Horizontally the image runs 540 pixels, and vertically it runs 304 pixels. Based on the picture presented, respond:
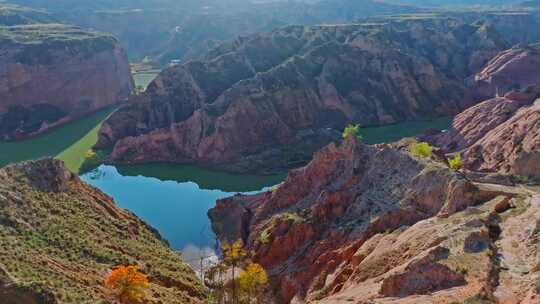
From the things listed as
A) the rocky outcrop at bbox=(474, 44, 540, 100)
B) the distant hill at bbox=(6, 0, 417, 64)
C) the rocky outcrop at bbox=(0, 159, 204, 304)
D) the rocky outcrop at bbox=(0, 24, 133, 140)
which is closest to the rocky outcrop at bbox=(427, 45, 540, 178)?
the rocky outcrop at bbox=(474, 44, 540, 100)

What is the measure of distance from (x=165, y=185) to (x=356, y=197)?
116 ft

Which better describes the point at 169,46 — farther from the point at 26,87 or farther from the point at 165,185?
the point at 165,185

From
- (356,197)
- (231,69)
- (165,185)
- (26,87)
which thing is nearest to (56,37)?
(26,87)

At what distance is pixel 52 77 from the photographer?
4063 inches

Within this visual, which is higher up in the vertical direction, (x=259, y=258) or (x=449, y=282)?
(x=259, y=258)

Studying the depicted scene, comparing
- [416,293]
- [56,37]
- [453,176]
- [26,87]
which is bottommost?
[416,293]

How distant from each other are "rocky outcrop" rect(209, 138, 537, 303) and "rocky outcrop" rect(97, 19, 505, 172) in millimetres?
27535

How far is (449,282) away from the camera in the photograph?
2352 cm

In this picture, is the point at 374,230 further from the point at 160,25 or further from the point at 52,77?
the point at 160,25

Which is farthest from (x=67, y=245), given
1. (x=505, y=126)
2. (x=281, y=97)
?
(x=281, y=97)

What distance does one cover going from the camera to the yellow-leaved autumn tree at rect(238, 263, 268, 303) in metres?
32.0

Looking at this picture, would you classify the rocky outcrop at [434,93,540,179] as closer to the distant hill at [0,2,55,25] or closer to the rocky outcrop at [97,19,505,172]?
the rocky outcrop at [97,19,505,172]

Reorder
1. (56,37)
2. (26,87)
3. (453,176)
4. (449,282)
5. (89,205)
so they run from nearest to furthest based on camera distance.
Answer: (449,282) → (453,176) → (89,205) → (26,87) → (56,37)

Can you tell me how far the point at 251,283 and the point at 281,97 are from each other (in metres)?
61.1
